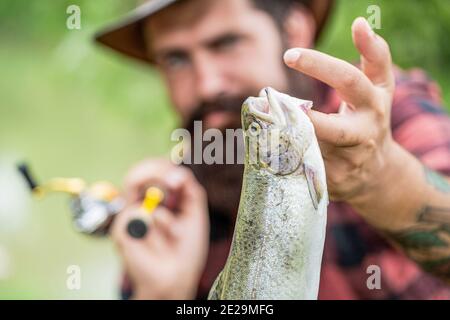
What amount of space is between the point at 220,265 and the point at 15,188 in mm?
2398

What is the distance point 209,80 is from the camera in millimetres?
1920

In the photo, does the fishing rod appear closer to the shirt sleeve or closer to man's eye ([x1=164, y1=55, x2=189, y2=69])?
A: man's eye ([x1=164, y1=55, x2=189, y2=69])

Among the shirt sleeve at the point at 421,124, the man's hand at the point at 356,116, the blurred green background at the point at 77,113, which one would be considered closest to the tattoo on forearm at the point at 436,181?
the man's hand at the point at 356,116

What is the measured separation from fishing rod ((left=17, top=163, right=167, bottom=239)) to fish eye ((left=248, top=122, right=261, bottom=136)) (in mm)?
775

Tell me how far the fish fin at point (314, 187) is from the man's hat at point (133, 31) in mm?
1220

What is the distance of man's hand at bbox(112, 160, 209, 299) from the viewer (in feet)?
5.73

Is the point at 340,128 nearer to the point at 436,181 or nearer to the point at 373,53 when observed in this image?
the point at 373,53

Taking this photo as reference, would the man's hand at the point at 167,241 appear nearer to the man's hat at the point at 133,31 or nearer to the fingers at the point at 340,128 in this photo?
the man's hat at the point at 133,31

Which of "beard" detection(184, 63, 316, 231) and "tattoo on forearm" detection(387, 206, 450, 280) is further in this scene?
"beard" detection(184, 63, 316, 231)

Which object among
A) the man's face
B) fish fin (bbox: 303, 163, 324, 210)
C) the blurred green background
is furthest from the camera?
the blurred green background

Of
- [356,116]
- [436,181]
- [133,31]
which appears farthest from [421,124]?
[133,31]

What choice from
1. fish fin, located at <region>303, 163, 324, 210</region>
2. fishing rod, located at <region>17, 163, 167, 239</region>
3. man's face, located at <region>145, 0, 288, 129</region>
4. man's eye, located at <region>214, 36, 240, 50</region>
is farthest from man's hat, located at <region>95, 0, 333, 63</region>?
fish fin, located at <region>303, 163, 324, 210</region>

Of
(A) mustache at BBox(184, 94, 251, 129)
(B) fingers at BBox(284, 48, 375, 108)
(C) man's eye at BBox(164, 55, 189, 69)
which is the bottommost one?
(B) fingers at BBox(284, 48, 375, 108)

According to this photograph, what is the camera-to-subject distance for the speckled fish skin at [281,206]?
3.01ft
